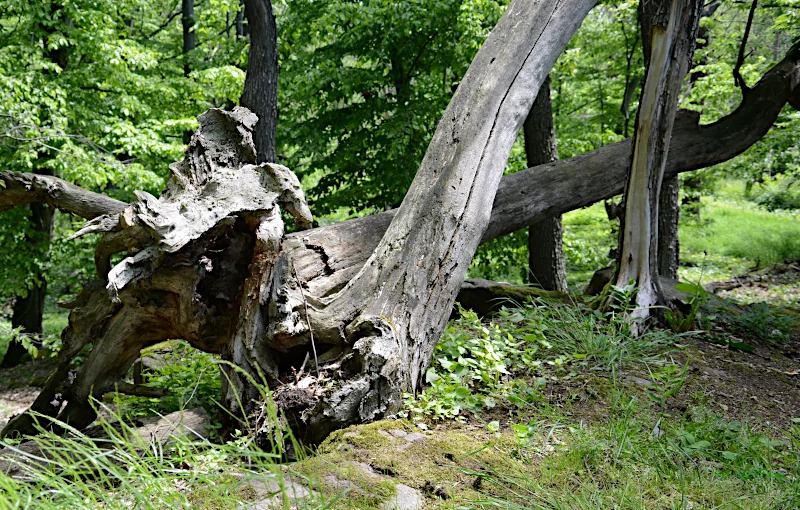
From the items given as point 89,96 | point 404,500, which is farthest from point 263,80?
point 404,500

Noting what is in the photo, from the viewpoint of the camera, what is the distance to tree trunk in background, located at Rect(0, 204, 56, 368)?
10.6 meters

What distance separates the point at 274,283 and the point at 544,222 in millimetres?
4750

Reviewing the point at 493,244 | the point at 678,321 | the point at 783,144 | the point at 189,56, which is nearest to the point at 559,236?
the point at 493,244

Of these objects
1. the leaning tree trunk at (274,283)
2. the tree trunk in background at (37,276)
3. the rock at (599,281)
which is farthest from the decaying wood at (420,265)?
the tree trunk in background at (37,276)

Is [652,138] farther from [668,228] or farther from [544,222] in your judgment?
[668,228]


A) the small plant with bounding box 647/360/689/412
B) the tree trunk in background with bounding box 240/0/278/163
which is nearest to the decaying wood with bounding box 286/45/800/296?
the small plant with bounding box 647/360/689/412

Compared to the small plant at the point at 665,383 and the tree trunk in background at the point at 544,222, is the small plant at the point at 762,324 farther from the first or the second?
the tree trunk in background at the point at 544,222

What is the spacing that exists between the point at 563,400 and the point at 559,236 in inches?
169

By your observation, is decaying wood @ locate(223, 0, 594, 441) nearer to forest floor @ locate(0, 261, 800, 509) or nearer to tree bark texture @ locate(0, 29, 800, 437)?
tree bark texture @ locate(0, 29, 800, 437)

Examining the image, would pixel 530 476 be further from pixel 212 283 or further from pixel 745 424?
pixel 212 283

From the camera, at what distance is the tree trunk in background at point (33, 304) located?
10.6 m

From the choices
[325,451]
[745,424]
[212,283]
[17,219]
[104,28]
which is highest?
[104,28]

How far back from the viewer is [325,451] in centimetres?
299

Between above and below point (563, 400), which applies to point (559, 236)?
above
